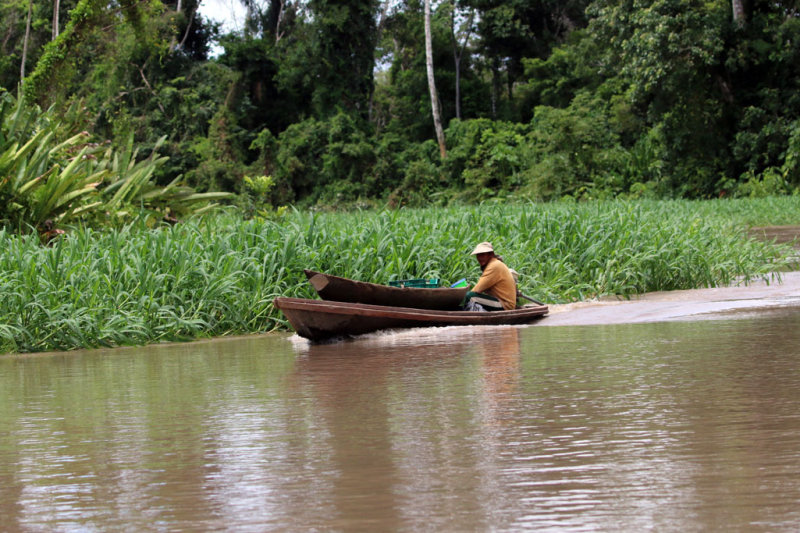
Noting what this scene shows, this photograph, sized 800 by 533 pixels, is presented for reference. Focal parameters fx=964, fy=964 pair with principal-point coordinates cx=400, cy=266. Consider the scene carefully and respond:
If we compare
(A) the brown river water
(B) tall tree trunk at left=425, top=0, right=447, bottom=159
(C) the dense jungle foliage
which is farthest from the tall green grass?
(B) tall tree trunk at left=425, top=0, right=447, bottom=159

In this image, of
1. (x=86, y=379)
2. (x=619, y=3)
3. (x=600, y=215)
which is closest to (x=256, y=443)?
(x=86, y=379)

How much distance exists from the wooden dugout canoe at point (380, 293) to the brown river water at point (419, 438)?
770mm

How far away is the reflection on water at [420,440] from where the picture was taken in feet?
10.5

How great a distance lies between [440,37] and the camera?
37688mm

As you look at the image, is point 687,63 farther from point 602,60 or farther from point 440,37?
point 440,37

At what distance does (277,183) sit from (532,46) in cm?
1135

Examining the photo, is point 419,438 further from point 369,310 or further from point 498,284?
point 498,284

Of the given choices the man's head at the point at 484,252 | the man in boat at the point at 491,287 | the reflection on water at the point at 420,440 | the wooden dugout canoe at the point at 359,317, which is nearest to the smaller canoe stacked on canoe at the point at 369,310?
the wooden dugout canoe at the point at 359,317

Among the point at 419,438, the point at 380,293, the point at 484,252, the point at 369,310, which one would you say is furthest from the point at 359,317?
the point at 419,438

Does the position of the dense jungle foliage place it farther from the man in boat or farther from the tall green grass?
the man in boat

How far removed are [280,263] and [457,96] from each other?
29213 millimetres

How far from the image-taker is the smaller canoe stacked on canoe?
26.9 ft

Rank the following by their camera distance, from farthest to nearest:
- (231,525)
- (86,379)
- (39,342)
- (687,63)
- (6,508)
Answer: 1. (687,63)
2. (39,342)
3. (86,379)
4. (6,508)
5. (231,525)

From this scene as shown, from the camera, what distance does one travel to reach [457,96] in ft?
125
